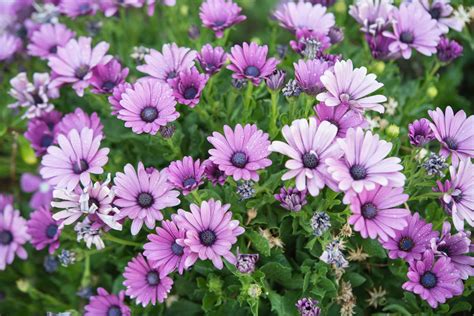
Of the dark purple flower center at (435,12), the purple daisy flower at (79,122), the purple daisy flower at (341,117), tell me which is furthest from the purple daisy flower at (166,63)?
the dark purple flower center at (435,12)

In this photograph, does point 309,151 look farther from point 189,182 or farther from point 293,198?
point 189,182

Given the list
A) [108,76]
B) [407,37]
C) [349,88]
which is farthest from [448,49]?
[108,76]

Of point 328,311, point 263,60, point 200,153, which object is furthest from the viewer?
point 200,153

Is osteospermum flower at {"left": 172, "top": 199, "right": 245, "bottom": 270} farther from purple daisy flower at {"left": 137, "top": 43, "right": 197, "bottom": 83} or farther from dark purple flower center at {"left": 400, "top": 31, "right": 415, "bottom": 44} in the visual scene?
dark purple flower center at {"left": 400, "top": 31, "right": 415, "bottom": 44}

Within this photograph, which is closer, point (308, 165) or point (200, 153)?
point (308, 165)

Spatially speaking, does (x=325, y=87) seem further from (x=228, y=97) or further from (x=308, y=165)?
(x=228, y=97)

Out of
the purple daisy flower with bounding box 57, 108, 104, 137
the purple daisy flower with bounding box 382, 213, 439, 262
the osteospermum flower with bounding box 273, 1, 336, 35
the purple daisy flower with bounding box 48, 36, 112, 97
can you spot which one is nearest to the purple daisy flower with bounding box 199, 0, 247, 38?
the osteospermum flower with bounding box 273, 1, 336, 35

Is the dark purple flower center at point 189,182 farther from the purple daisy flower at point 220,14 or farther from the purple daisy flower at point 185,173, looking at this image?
the purple daisy flower at point 220,14

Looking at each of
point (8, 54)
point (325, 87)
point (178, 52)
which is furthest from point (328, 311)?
point (8, 54)
